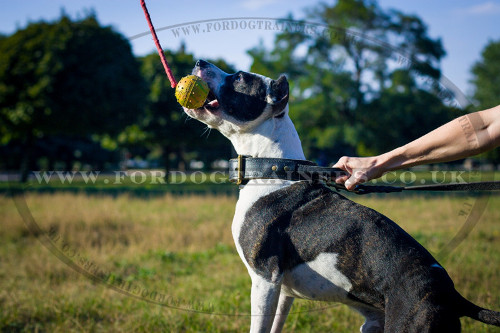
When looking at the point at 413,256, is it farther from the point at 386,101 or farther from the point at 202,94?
the point at 386,101

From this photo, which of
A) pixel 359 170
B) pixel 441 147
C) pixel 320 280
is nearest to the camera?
pixel 441 147

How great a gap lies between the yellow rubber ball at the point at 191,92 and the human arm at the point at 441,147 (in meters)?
0.90

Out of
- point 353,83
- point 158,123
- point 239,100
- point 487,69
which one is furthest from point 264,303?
point 487,69

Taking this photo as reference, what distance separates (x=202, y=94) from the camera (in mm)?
2350

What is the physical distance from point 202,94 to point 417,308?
1.59 m

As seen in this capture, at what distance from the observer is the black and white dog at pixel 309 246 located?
1.88 m

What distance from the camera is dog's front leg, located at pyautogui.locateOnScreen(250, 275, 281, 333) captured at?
6.92 feet

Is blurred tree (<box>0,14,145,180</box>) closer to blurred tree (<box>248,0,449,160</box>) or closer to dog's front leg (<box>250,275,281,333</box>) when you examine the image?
blurred tree (<box>248,0,449,160</box>)

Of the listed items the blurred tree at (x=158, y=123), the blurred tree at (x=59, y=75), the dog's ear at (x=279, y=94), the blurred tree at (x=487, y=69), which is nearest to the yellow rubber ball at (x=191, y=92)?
the dog's ear at (x=279, y=94)

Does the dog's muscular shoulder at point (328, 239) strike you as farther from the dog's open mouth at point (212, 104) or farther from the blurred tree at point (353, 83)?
the blurred tree at point (353, 83)

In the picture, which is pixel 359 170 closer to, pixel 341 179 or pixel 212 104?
pixel 341 179

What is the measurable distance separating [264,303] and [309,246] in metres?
0.39

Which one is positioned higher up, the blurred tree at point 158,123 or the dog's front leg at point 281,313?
the blurred tree at point 158,123

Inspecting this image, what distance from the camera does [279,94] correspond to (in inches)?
93.4
